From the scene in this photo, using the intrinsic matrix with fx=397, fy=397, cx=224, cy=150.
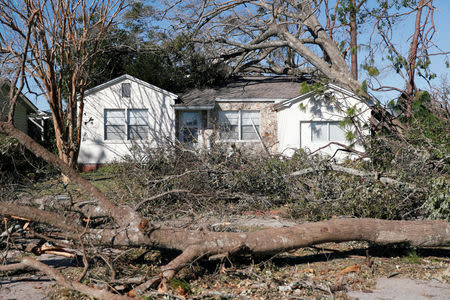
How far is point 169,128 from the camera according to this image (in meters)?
17.2

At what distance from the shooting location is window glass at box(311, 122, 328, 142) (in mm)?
16422

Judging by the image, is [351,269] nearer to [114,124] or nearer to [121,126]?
[121,126]

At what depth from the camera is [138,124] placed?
17266mm

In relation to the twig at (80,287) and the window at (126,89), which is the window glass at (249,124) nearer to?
the window at (126,89)

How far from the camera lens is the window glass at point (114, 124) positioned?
17.2 metres

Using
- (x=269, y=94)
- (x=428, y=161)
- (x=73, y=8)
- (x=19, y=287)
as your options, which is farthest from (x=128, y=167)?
(x=269, y=94)

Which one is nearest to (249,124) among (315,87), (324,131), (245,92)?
(245,92)

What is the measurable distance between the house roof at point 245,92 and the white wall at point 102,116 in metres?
0.98

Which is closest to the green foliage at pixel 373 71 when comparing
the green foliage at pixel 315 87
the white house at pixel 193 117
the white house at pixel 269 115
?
the green foliage at pixel 315 87

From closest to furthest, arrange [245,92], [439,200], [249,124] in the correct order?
[439,200] → [249,124] → [245,92]

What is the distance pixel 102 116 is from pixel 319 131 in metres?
9.26

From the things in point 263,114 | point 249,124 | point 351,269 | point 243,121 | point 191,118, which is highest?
point 263,114

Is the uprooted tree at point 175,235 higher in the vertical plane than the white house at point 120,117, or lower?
lower

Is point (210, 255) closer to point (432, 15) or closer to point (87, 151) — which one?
point (432, 15)
